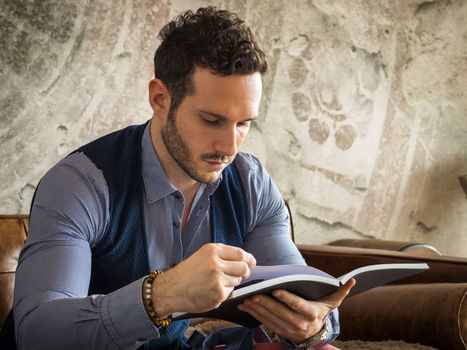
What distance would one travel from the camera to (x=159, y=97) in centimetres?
170

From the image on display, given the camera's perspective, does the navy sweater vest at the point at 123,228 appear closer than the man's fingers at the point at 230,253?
No

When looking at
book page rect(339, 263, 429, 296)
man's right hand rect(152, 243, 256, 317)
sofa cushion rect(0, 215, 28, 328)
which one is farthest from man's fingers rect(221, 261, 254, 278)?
sofa cushion rect(0, 215, 28, 328)

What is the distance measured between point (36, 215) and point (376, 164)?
2.65 metres

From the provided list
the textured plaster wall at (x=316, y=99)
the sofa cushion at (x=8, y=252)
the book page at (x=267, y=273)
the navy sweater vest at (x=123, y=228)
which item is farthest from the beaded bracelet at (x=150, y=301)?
the textured plaster wall at (x=316, y=99)

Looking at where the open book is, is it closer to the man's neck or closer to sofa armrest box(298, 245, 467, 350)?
the man's neck

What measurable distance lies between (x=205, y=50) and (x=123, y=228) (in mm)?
425

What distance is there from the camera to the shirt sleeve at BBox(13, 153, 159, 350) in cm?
127

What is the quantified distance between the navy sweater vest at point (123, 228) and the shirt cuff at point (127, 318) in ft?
0.97

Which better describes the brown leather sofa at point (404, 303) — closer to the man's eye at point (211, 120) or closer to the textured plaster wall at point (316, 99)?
the textured plaster wall at point (316, 99)

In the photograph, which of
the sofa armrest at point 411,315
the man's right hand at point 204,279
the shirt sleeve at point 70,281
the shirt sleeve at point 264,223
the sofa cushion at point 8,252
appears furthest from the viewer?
the sofa cushion at point 8,252

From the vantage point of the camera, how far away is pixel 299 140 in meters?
3.52

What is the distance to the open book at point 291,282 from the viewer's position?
124 centimetres

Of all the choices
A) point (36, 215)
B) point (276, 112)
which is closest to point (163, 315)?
point (36, 215)

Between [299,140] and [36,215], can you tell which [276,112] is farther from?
[36,215]
